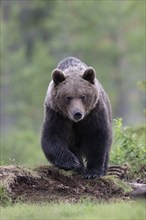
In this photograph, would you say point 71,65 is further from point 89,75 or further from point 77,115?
point 77,115

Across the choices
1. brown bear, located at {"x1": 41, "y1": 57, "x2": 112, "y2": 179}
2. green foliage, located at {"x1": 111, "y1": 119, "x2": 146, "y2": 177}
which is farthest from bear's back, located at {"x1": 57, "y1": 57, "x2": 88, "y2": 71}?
green foliage, located at {"x1": 111, "y1": 119, "x2": 146, "y2": 177}

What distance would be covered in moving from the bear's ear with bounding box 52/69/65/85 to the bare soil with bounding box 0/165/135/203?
Answer: 1231 millimetres

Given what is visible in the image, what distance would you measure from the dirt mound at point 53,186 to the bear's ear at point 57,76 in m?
1.23

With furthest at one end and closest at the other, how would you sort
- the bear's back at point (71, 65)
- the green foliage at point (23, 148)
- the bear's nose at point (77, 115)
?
the green foliage at point (23, 148) → the bear's back at point (71, 65) → the bear's nose at point (77, 115)

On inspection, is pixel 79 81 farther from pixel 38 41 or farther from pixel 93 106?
pixel 38 41

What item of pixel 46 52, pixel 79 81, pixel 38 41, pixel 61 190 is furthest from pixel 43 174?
pixel 38 41

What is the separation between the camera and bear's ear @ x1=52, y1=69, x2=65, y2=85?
1235cm

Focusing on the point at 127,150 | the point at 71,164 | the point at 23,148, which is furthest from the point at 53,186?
the point at 23,148

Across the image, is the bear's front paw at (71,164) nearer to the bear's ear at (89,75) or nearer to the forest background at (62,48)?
the bear's ear at (89,75)

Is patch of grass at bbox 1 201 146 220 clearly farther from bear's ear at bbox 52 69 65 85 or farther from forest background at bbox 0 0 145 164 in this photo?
forest background at bbox 0 0 145 164

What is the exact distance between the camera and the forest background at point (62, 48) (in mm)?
39469

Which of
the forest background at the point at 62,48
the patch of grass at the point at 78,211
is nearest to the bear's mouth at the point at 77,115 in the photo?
the patch of grass at the point at 78,211

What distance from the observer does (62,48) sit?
4616 cm

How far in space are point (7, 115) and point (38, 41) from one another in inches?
423
